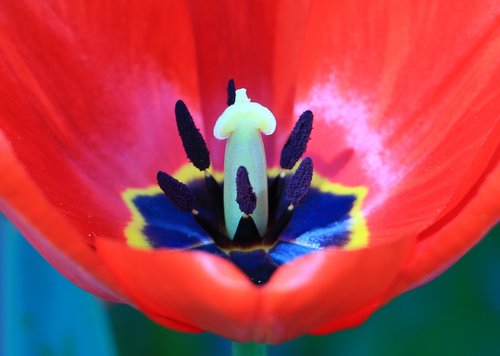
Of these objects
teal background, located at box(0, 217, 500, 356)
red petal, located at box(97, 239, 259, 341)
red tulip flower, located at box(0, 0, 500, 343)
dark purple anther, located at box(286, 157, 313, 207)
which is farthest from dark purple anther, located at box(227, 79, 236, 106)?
red petal, located at box(97, 239, 259, 341)

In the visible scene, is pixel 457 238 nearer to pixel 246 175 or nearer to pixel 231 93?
pixel 246 175

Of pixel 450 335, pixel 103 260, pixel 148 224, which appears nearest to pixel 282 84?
pixel 148 224

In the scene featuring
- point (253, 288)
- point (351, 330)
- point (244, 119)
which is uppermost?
point (244, 119)

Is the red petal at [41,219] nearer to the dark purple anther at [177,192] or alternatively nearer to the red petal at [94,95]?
the red petal at [94,95]

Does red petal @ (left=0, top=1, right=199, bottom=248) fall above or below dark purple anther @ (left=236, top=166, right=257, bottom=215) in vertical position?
above

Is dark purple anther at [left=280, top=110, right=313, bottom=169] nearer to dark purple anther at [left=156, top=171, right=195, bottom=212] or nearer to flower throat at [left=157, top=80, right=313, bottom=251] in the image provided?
flower throat at [left=157, top=80, right=313, bottom=251]

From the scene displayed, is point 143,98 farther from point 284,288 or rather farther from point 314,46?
point 284,288

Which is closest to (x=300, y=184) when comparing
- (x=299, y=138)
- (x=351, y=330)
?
(x=299, y=138)
